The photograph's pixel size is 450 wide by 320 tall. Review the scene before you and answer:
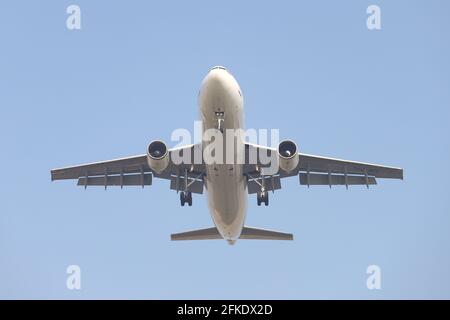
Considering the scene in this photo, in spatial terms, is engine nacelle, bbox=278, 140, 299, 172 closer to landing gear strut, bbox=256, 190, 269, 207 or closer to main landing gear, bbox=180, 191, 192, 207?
landing gear strut, bbox=256, 190, 269, 207

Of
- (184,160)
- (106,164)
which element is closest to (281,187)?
(184,160)

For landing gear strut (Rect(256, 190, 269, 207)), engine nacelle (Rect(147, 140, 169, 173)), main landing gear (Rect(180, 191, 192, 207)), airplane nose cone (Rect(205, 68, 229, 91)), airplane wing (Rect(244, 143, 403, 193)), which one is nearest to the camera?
airplane nose cone (Rect(205, 68, 229, 91))

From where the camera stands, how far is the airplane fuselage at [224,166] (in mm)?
27953

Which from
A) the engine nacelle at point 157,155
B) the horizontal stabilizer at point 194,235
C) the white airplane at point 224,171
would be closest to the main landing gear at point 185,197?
the white airplane at point 224,171

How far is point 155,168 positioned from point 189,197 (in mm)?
4344

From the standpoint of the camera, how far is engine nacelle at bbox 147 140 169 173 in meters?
29.5

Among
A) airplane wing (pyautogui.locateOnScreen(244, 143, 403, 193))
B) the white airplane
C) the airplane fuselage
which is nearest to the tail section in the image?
the white airplane

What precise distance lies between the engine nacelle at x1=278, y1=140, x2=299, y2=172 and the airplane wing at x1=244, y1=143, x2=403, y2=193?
1.61 metres

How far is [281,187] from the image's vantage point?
35031mm

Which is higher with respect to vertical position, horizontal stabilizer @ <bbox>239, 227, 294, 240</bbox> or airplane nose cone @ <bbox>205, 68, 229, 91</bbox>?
airplane nose cone @ <bbox>205, 68, 229, 91</bbox>

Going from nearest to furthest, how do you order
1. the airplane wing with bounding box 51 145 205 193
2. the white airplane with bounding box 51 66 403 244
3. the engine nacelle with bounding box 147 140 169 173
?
1. the white airplane with bounding box 51 66 403 244
2. the engine nacelle with bounding box 147 140 169 173
3. the airplane wing with bounding box 51 145 205 193

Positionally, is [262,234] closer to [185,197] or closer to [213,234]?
[213,234]

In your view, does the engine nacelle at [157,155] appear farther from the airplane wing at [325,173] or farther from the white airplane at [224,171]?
the airplane wing at [325,173]

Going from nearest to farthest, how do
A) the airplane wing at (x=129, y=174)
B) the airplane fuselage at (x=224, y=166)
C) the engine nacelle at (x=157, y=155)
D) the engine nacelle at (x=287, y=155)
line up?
the airplane fuselage at (x=224, y=166) → the engine nacelle at (x=157, y=155) → the engine nacelle at (x=287, y=155) → the airplane wing at (x=129, y=174)
